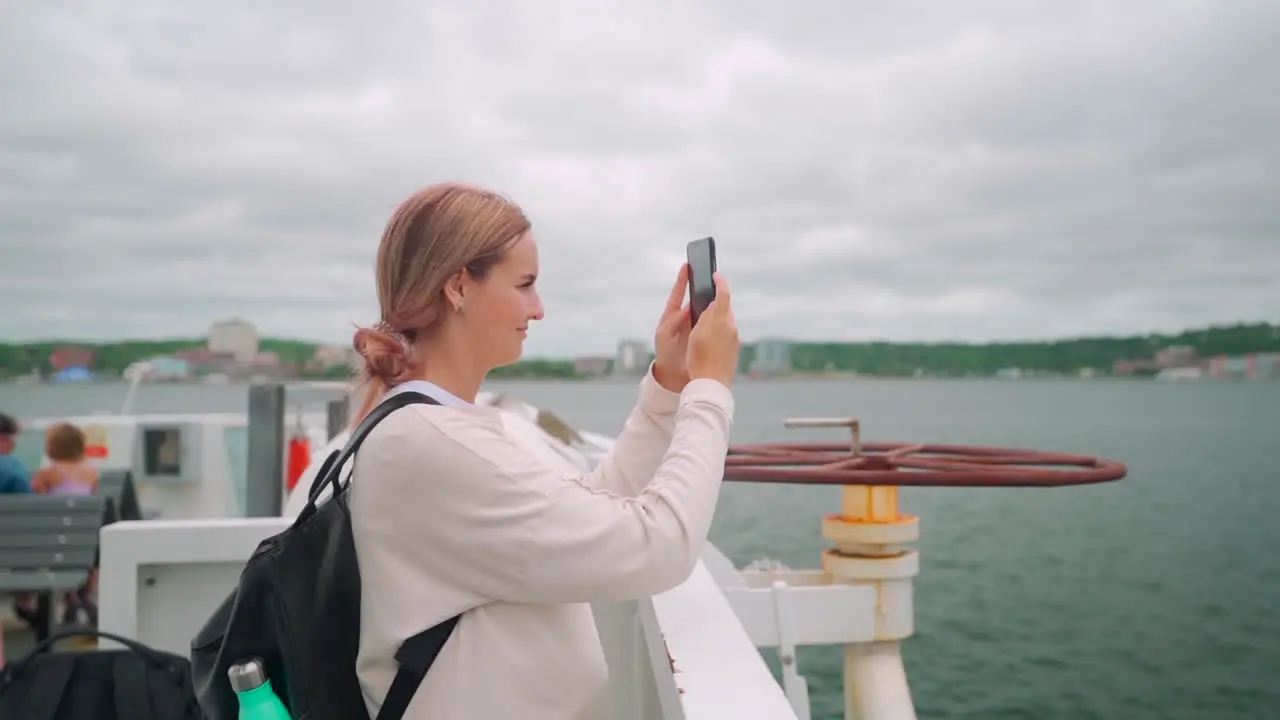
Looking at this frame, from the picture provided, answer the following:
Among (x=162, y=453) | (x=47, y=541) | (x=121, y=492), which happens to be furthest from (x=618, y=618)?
(x=162, y=453)

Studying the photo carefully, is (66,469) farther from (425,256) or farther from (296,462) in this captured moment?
(425,256)

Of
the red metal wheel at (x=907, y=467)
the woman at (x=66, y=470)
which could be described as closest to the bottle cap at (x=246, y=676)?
the red metal wheel at (x=907, y=467)

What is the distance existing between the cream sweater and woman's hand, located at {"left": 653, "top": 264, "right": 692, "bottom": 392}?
0.39 metres

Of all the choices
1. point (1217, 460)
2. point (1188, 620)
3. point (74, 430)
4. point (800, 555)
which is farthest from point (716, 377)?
point (1217, 460)

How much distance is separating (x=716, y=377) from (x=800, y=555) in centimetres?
2194

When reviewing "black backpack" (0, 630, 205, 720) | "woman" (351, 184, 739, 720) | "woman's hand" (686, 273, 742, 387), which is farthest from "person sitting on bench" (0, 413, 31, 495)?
"woman's hand" (686, 273, 742, 387)

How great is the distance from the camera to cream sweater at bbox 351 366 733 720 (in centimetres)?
126

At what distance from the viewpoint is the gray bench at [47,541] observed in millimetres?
3420

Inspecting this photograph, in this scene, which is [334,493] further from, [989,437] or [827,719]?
[989,437]

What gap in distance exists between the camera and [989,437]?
5822 cm

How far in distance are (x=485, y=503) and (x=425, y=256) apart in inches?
14.8

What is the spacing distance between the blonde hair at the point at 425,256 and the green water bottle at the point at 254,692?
427 mm

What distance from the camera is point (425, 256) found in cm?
143

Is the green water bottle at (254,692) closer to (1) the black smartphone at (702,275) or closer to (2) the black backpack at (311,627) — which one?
(2) the black backpack at (311,627)
